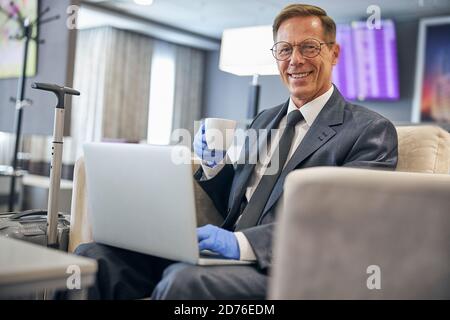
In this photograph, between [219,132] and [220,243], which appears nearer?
[220,243]

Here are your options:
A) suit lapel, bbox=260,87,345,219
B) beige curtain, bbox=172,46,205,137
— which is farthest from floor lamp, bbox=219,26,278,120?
beige curtain, bbox=172,46,205,137

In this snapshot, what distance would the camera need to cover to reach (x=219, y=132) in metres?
1.45

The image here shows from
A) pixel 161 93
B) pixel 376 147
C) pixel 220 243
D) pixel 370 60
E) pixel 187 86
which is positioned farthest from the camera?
pixel 187 86

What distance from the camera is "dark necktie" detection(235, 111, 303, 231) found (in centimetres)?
140

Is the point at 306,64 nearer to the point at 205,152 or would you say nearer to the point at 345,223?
the point at 205,152

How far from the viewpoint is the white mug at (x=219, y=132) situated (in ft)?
4.69

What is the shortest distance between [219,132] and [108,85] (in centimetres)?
503

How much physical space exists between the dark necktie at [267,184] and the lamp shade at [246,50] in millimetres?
860

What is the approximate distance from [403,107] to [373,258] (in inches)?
183

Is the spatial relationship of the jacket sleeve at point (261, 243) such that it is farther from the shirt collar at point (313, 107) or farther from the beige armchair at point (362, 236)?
the shirt collar at point (313, 107)

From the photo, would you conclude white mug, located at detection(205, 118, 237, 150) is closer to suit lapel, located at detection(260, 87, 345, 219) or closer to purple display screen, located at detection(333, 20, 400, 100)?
suit lapel, located at detection(260, 87, 345, 219)
